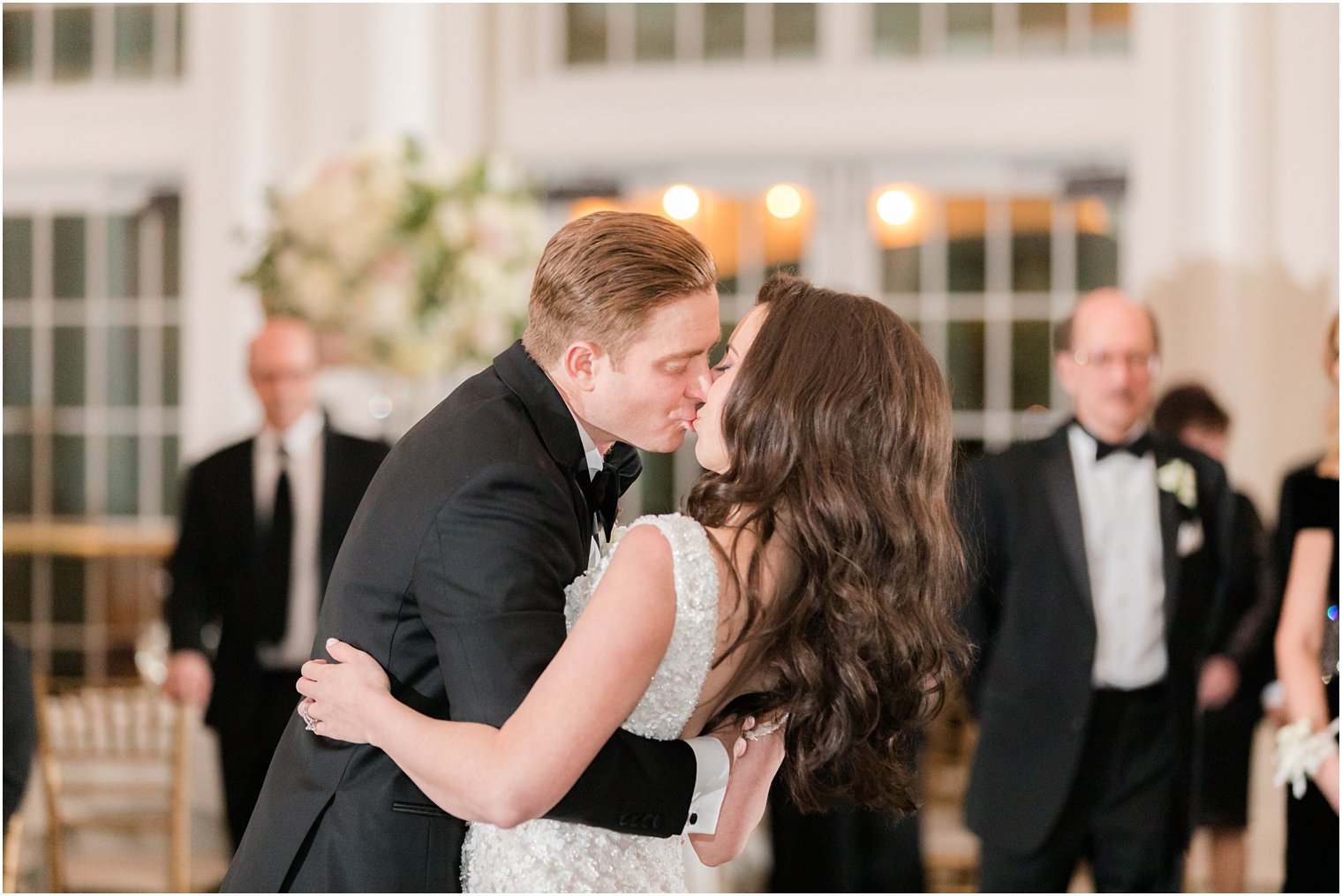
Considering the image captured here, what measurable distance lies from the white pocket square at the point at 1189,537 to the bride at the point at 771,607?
199cm

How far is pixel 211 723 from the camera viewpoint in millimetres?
4195

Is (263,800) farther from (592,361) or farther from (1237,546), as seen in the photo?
(1237,546)

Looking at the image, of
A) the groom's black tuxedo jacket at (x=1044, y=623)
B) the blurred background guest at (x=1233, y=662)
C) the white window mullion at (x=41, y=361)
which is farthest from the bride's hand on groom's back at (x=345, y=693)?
the white window mullion at (x=41, y=361)

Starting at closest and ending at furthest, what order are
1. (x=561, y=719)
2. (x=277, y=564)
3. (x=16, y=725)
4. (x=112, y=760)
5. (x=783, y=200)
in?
(x=561, y=719) < (x=16, y=725) < (x=277, y=564) < (x=112, y=760) < (x=783, y=200)

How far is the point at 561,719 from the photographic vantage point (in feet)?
4.83

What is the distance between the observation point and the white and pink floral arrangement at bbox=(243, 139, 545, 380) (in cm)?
465

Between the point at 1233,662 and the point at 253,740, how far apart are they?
127 inches

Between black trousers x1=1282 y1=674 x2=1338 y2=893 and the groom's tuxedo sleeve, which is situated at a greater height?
the groom's tuxedo sleeve

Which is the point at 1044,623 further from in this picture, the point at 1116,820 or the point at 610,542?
the point at 610,542

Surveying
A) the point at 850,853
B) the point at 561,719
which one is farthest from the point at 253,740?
the point at 561,719

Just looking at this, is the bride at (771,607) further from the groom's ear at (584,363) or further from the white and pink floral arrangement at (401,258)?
the white and pink floral arrangement at (401,258)

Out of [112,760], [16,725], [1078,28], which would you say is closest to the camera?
[16,725]

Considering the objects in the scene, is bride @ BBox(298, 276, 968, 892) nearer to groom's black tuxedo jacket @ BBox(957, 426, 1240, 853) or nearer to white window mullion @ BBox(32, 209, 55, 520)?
groom's black tuxedo jacket @ BBox(957, 426, 1240, 853)

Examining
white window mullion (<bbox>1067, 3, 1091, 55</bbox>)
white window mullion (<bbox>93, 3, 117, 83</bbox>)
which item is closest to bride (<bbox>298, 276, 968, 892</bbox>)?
white window mullion (<bbox>1067, 3, 1091, 55</bbox>)
